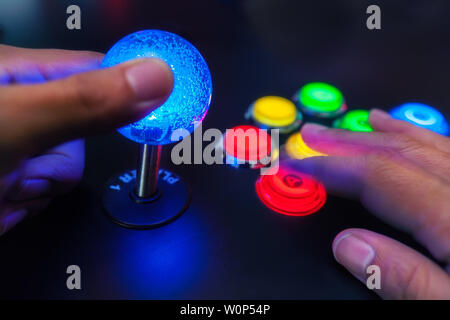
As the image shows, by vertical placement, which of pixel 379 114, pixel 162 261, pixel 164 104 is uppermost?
pixel 164 104

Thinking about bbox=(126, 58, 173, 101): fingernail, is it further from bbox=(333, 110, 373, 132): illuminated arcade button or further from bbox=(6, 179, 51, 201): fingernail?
bbox=(333, 110, 373, 132): illuminated arcade button

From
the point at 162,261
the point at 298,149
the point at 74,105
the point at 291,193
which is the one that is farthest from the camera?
the point at 298,149

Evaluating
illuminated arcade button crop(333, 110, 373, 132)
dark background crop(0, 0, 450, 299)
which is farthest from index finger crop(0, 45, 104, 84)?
illuminated arcade button crop(333, 110, 373, 132)

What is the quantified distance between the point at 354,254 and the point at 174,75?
0.35m

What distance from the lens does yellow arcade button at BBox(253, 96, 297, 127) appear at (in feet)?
2.58

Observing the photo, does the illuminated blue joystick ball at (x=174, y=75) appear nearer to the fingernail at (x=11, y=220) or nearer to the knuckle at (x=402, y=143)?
the fingernail at (x=11, y=220)

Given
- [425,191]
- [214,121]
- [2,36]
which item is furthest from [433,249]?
[2,36]

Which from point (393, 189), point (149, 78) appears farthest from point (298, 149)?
point (149, 78)

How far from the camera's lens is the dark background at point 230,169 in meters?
0.52

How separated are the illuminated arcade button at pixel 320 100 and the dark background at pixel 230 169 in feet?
0.13

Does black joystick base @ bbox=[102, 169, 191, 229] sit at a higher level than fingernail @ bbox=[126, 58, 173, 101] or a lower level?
lower

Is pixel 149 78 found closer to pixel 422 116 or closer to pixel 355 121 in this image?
pixel 355 121

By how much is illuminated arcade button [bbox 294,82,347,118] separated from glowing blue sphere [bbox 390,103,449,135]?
133 mm

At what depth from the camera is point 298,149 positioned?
77 cm
